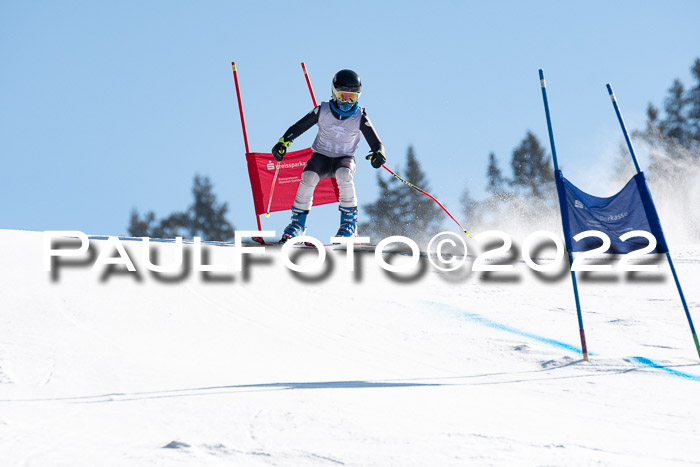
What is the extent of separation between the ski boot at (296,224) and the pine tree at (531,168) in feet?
91.1

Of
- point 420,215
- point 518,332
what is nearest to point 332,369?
point 518,332

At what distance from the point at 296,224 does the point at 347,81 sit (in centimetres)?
190

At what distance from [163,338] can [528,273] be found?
17.0ft

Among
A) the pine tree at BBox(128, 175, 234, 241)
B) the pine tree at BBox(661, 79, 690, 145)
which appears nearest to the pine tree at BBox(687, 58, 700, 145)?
the pine tree at BBox(661, 79, 690, 145)

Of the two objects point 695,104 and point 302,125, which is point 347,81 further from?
point 695,104

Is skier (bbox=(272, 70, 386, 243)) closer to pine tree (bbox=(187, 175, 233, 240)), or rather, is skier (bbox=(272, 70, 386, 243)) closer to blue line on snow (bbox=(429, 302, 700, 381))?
blue line on snow (bbox=(429, 302, 700, 381))

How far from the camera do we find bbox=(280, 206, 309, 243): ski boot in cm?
842

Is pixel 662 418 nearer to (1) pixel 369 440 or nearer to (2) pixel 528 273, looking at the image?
(1) pixel 369 440

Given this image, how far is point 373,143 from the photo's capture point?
8.29 metres

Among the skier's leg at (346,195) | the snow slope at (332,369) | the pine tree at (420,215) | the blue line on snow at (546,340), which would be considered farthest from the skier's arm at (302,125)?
the pine tree at (420,215)

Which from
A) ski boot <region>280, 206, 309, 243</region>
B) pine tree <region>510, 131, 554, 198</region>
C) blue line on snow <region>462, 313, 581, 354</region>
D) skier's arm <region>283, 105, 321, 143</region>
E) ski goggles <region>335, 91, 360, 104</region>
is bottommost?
blue line on snow <region>462, 313, 581, 354</region>

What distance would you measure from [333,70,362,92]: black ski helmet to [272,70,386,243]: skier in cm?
19

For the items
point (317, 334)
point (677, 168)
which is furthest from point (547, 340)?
point (677, 168)

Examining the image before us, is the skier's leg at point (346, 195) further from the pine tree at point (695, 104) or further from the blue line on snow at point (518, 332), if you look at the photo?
the pine tree at point (695, 104)
